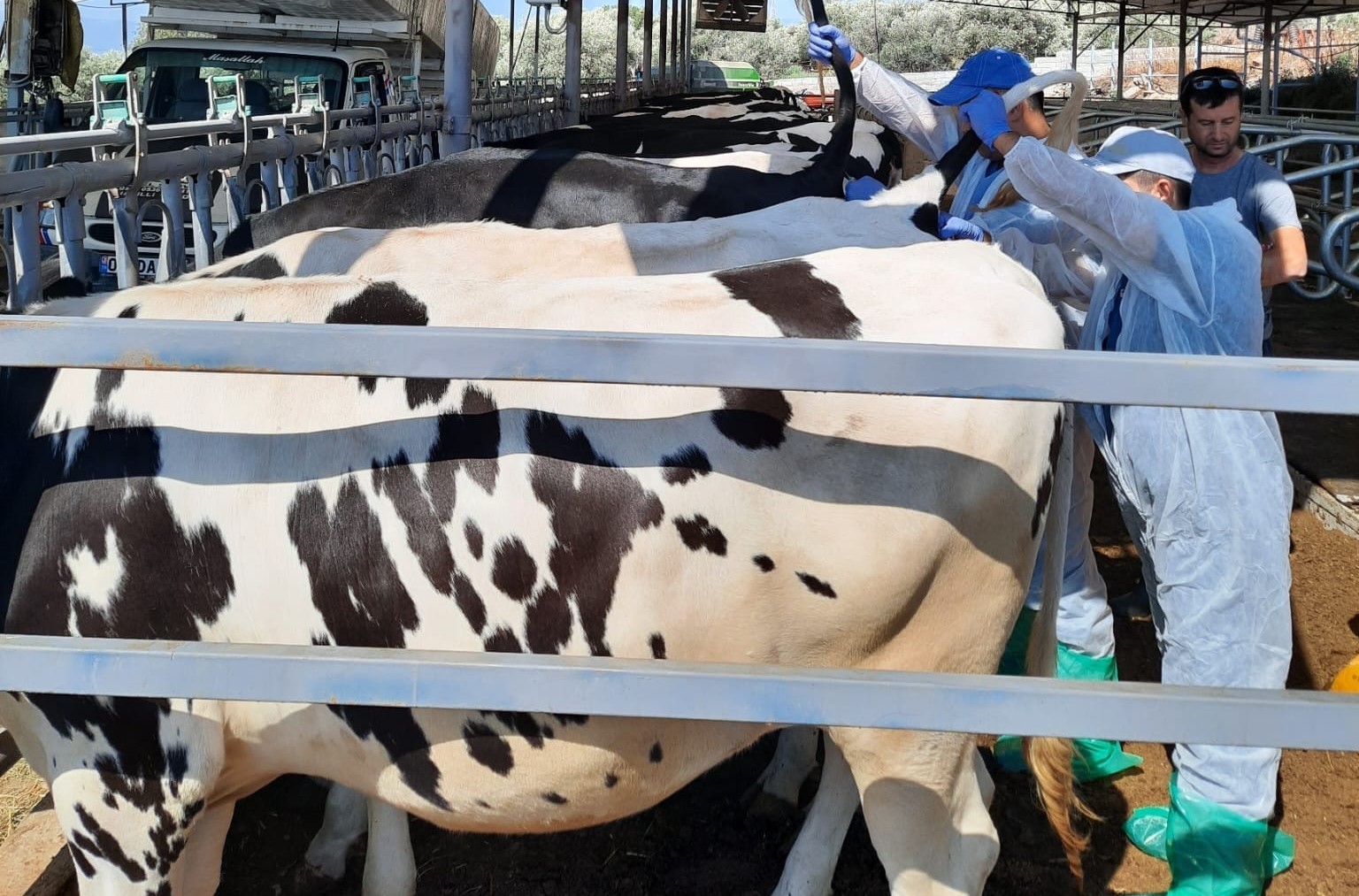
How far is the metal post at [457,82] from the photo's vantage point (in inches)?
239

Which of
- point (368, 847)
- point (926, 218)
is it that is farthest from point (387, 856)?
point (926, 218)

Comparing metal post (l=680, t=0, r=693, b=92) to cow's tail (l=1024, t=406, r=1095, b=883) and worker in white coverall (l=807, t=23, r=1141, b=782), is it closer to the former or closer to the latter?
worker in white coverall (l=807, t=23, r=1141, b=782)

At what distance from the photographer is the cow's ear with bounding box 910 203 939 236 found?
318 cm

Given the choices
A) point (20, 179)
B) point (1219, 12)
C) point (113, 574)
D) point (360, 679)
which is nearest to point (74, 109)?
point (20, 179)

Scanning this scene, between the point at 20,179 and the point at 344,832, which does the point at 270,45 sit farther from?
the point at 344,832

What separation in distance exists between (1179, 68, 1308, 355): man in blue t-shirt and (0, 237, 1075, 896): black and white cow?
1895mm

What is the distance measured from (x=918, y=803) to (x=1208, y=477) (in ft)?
3.13

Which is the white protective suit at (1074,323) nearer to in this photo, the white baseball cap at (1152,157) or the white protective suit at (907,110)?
the white baseball cap at (1152,157)

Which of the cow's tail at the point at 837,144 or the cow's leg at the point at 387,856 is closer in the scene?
the cow's leg at the point at 387,856

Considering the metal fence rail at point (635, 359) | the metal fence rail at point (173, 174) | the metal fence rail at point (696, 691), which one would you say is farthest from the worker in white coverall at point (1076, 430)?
the metal fence rail at point (173, 174)

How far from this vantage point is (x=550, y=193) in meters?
4.48

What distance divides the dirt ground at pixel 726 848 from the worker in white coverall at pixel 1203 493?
0.47 metres

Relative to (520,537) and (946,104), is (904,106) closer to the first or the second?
(946,104)

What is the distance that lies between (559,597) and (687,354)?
67 cm
